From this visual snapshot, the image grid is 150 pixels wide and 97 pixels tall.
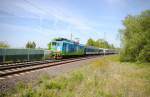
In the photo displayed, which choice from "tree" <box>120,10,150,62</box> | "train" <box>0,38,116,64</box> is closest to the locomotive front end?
"train" <box>0,38,116,64</box>

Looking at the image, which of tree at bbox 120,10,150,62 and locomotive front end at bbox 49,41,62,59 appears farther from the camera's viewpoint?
tree at bbox 120,10,150,62

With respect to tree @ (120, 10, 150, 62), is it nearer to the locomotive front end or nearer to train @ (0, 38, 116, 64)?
train @ (0, 38, 116, 64)

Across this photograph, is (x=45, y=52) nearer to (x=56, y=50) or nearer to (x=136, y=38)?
(x=56, y=50)

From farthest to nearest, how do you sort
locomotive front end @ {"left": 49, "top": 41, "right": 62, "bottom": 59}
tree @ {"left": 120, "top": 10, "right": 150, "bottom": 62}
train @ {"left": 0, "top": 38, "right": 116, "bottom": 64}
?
tree @ {"left": 120, "top": 10, "right": 150, "bottom": 62} → locomotive front end @ {"left": 49, "top": 41, "right": 62, "bottom": 59} → train @ {"left": 0, "top": 38, "right": 116, "bottom": 64}

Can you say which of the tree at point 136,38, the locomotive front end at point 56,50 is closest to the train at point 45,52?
the locomotive front end at point 56,50

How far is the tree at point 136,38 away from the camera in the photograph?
92.4ft

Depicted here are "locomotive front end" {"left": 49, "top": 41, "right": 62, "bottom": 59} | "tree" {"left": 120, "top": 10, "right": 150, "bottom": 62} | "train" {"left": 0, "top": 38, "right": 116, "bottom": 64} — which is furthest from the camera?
"tree" {"left": 120, "top": 10, "right": 150, "bottom": 62}

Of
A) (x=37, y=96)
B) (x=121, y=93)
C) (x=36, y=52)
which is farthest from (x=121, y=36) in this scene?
(x=37, y=96)

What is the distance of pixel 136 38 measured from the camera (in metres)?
28.8

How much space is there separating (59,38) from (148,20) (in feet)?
50.9

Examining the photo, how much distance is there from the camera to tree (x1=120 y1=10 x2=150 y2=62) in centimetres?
2816

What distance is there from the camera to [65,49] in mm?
28922

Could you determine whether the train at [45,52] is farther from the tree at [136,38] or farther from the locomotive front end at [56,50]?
the tree at [136,38]

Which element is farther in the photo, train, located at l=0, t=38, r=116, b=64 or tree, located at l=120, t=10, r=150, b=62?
tree, located at l=120, t=10, r=150, b=62
